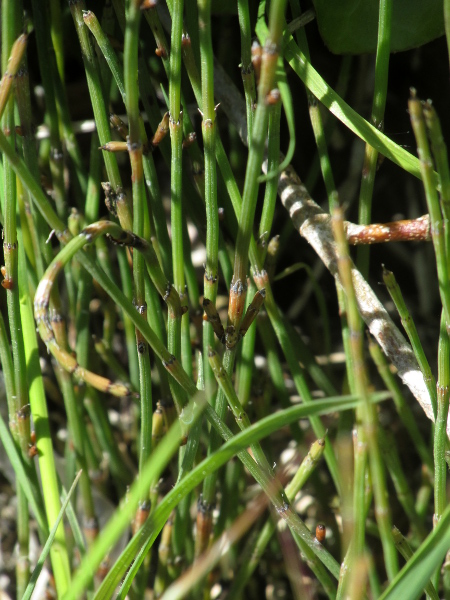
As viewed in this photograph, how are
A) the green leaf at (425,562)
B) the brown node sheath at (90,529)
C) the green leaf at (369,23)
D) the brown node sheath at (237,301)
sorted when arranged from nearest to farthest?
the green leaf at (425,562)
the brown node sheath at (237,301)
the green leaf at (369,23)
the brown node sheath at (90,529)

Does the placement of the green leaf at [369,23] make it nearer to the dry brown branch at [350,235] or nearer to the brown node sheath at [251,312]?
the dry brown branch at [350,235]

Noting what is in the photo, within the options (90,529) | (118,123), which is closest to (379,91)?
(118,123)

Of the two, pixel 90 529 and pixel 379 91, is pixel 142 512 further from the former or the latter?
pixel 379 91

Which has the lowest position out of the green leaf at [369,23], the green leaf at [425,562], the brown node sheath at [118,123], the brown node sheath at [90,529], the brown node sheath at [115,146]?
the brown node sheath at [90,529]

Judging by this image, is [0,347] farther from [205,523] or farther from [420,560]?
[420,560]

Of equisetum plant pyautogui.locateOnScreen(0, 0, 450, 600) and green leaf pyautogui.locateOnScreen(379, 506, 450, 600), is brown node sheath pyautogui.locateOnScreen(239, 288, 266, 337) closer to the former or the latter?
equisetum plant pyautogui.locateOnScreen(0, 0, 450, 600)

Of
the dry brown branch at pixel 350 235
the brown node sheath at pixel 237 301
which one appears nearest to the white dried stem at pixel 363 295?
the dry brown branch at pixel 350 235

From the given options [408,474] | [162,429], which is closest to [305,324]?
[408,474]
